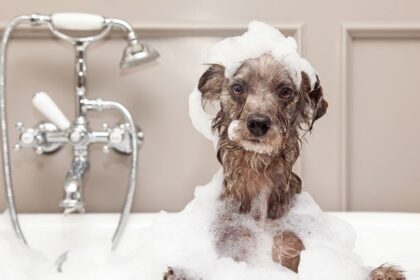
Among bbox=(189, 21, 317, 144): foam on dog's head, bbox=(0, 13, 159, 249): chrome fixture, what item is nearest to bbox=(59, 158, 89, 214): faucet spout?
bbox=(0, 13, 159, 249): chrome fixture

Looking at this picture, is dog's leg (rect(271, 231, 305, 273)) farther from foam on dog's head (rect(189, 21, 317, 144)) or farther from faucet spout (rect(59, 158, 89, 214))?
faucet spout (rect(59, 158, 89, 214))

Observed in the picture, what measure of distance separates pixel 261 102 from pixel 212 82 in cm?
10

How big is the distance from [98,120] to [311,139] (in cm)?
56

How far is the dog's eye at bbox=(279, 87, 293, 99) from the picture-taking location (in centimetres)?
69

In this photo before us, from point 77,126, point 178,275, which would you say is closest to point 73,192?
point 77,126

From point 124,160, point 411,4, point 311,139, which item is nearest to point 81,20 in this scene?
point 124,160

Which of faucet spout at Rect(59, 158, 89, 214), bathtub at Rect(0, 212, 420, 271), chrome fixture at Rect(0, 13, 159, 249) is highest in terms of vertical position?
chrome fixture at Rect(0, 13, 159, 249)

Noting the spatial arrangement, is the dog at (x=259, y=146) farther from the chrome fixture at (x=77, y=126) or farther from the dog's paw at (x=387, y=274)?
the chrome fixture at (x=77, y=126)

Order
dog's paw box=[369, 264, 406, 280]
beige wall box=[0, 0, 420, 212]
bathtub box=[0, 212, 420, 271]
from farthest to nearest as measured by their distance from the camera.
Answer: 1. beige wall box=[0, 0, 420, 212]
2. bathtub box=[0, 212, 420, 271]
3. dog's paw box=[369, 264, 406, 280]

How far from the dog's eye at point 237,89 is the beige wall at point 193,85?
632 mm

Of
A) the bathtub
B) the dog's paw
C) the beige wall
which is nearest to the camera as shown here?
the dog's paw

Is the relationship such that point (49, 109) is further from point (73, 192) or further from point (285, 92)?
point (285, 92)

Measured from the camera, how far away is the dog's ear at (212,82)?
2.39 feet

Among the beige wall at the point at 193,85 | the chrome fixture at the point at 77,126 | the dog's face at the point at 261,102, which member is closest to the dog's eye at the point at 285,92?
the dog's face at the point at 261,102
